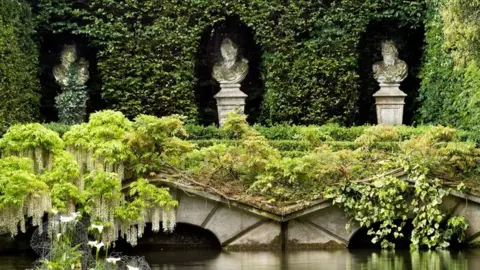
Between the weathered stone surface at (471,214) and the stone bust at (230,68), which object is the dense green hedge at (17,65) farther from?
the weathered stone surface at (471,214)

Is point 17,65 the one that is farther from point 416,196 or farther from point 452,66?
point 416,196

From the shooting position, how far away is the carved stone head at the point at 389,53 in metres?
23.9

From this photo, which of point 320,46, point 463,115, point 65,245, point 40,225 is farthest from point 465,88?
point 65,245

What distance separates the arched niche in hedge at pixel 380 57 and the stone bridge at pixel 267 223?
8.78 m

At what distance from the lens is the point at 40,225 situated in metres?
14.4

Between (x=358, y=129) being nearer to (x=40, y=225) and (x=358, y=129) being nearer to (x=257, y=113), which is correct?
(x=257, y=113)

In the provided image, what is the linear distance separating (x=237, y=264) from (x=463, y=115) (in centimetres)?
811

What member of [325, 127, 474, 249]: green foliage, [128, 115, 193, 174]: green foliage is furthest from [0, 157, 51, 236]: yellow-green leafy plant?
[325, 127, 474, 249]: green foliage

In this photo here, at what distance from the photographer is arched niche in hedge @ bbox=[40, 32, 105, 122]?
23.9 meters

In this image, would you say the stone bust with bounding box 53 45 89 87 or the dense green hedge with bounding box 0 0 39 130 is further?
the stone bust with bounding box 53 45 89 87

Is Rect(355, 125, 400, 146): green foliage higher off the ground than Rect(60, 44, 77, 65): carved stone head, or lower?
lower

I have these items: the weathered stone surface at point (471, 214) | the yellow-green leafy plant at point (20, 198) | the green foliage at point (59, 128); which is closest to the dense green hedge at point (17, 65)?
the green foliage at point (59, 128)

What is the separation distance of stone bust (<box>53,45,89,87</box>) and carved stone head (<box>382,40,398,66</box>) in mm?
6227

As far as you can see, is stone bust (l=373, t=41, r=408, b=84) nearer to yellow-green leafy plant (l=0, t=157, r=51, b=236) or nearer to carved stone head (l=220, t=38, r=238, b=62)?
carved stone head (l=220, t=38, r=238, b=62)
